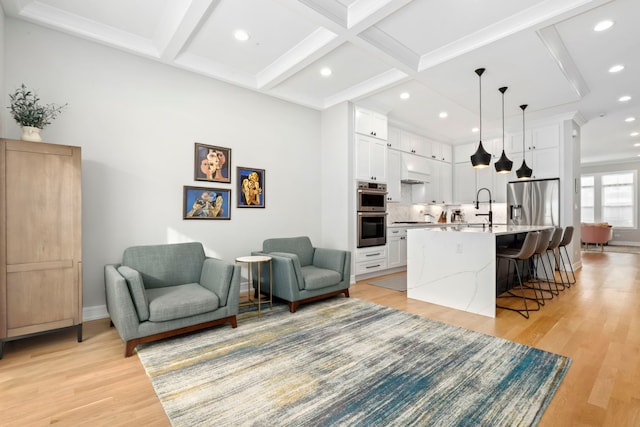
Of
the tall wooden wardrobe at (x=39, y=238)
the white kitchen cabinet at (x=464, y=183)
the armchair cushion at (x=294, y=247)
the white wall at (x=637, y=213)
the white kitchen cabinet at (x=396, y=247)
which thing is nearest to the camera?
the tall wooden wardrobe at (x=39, y=238)

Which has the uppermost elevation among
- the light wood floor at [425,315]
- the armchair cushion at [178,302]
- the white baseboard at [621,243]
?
the armchair cushion at [178,302]

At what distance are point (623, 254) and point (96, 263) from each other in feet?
37.8

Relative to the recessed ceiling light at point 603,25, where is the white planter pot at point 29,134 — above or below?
A: below

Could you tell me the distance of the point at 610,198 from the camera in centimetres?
1041

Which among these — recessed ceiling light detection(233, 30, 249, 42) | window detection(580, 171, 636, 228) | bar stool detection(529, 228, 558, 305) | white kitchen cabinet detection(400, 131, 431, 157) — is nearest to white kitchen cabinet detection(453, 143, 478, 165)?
white kitchen cabinet detection(400, 131, 431, 157)

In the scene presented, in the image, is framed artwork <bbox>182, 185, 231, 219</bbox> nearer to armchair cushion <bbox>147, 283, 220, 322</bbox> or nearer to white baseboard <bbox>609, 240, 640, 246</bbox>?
armchair cushion <bbox>147, 283, 220, 322</bbox>

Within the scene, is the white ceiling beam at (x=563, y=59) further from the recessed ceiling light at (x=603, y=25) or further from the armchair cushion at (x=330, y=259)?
the armchair cushion at (x=330, y=259)

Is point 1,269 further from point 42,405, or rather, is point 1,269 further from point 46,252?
point 42,405

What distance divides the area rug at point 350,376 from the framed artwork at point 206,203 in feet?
5.05

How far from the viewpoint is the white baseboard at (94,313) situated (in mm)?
3236

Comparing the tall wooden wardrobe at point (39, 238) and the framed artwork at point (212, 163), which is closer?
the tall wooden wardrobe at point (39, 238)

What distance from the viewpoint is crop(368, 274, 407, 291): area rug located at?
470 cm

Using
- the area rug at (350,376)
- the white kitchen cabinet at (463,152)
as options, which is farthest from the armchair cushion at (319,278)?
the white kitchen cabinet at (463,152)

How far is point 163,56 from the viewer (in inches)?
138
